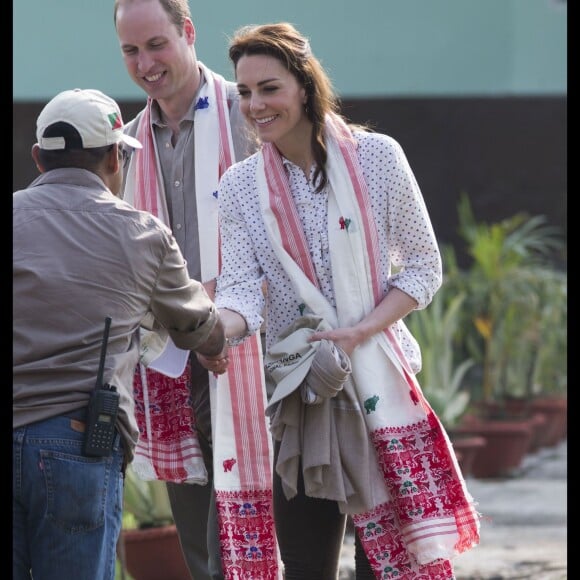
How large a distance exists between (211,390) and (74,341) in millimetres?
1238

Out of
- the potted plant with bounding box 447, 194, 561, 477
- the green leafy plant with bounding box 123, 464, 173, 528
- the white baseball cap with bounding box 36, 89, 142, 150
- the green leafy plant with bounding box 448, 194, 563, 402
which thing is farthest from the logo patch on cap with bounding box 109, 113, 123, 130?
the green leafy plant with bounding box 448, 194, 563, 402

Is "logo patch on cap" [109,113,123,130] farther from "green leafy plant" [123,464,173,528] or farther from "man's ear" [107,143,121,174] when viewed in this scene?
"green leafy plant" [123,464,173,528]

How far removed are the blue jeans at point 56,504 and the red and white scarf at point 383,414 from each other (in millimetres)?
820

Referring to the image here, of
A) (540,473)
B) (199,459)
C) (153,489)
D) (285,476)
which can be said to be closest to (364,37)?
(540,473)

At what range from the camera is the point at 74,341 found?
3.06 m

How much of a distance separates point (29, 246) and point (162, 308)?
0.38m

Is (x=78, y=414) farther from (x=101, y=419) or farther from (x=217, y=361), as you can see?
(x=217, y=361)

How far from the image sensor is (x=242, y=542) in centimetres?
382

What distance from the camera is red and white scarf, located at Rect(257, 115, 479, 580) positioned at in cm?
359

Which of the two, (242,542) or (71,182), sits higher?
(71,182)

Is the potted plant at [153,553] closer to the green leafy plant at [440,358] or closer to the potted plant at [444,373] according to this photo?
the potted plant at [444,373]

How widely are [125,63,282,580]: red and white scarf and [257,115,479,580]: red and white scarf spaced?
0.49 metres

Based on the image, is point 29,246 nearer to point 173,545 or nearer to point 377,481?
point 377,481

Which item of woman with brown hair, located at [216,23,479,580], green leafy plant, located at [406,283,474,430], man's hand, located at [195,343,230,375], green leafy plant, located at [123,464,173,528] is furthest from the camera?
green leafy plant, located at [406,283,474,430]
